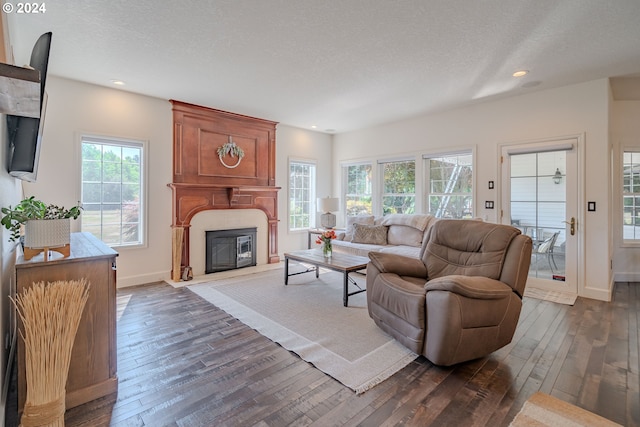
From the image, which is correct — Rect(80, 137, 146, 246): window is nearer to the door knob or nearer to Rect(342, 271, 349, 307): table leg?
Rect(342, 271, 349, 307): table leg

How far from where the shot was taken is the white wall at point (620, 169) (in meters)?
4.59

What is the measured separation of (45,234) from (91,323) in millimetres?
585

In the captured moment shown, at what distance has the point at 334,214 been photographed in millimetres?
6781

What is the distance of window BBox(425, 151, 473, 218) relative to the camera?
4910 mm

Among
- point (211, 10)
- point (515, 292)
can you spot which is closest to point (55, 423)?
point (211, 10)

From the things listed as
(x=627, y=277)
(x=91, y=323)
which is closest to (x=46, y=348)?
(x=91, y=323)

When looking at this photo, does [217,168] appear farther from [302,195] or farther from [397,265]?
[397,265]

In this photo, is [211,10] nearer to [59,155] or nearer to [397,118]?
[59,155]

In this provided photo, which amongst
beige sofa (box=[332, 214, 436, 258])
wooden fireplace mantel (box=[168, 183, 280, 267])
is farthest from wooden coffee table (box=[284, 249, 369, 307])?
wooden fireplace mantel (box=[168, 183, 280, 267])

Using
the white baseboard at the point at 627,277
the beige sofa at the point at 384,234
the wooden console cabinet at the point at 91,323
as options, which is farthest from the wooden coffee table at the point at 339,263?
the white baseboard at the point at 627,277

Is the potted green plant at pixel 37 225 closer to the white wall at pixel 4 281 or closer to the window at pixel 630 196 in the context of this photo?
the white wall at pixel 4 281

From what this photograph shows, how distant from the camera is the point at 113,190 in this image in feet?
13.8

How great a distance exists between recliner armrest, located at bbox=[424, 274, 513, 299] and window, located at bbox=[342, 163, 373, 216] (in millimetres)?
4168

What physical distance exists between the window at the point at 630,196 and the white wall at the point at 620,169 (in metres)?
0.09
